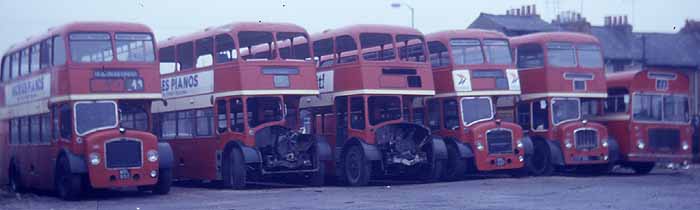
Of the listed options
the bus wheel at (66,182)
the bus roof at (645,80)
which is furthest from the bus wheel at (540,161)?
the bus wheel at (66,182)

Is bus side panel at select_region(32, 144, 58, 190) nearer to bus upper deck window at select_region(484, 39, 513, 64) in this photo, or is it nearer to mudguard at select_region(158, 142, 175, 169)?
mudguard at select_region(158, 142, 175, 169)

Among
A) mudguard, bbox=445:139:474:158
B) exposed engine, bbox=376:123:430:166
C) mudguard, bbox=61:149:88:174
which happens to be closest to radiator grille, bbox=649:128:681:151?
mudguard, bbox=445:139:474:158

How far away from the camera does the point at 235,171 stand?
84.6 ft

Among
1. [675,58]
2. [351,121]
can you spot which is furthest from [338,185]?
[675,58]

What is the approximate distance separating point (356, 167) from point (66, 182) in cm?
722

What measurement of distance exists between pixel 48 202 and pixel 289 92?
19.8ft

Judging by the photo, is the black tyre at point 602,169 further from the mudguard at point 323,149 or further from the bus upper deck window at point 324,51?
the mudguard at point 323,149

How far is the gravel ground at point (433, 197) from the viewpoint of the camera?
1938cm

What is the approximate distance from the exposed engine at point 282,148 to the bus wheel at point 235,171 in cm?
59

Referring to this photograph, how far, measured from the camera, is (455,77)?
2870cm

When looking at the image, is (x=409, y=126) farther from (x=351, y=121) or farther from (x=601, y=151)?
(x=601, y=151)

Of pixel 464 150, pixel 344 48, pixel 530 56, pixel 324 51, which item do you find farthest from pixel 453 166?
pixel 530 56

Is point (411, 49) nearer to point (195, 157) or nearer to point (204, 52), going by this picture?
point (204, 52)

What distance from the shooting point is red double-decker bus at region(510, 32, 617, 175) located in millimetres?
30203
